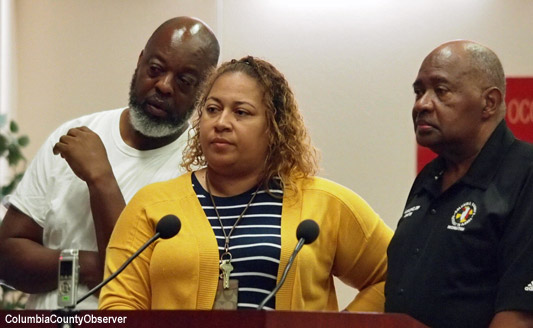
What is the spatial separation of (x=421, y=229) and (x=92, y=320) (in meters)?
1.01

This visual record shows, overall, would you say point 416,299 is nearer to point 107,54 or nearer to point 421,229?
point 421,229

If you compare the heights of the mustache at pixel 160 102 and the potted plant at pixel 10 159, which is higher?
the mustache at pixel 160 102

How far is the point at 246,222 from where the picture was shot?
8.35 ft

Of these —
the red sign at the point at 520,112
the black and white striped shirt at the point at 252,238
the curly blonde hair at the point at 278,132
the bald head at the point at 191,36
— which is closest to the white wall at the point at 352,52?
the red sign at the point at 520,112

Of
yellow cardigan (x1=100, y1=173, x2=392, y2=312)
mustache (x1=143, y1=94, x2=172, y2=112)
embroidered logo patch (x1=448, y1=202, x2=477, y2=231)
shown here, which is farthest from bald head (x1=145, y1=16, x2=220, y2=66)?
embroidered logo patch (x1=448, y1=202, x2=477, y2=231)

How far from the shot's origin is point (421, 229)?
2.49 metres

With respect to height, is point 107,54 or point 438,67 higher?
point 438,67

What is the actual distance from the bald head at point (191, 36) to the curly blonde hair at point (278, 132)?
12.9 inches

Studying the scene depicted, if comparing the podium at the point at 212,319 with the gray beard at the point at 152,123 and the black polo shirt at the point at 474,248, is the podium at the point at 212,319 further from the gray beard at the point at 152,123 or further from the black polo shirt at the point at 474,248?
the gray beard at the point at 152,123

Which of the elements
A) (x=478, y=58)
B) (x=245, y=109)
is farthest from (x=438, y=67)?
(x=245, y=109)

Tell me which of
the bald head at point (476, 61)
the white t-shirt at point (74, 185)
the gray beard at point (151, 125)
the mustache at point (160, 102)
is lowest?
the white t-shirt at point (74, 185)

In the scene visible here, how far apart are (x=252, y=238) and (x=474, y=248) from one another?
58 cm

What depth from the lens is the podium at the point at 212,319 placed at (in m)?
1.75

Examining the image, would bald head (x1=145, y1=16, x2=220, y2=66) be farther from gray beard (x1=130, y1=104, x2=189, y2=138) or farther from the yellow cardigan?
the yellow cardigan
